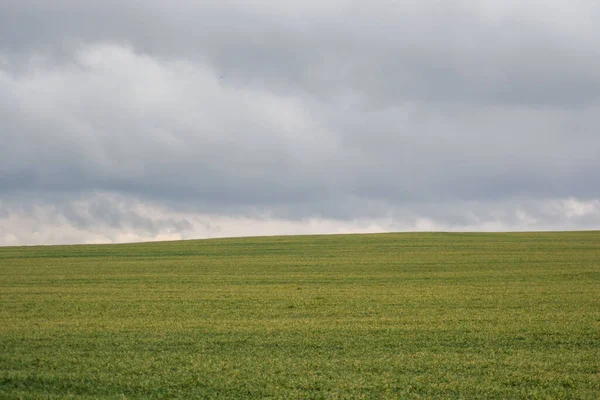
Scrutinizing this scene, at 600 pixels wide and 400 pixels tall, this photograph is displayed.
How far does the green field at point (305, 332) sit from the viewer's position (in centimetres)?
1146

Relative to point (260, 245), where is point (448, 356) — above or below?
below

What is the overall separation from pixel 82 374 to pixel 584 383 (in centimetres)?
917

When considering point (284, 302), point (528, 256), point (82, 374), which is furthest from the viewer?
point (528, 256)

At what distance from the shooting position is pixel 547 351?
14078 mm

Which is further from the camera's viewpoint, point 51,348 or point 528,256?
point 528,256

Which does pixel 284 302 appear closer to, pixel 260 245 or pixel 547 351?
pixel 547 351

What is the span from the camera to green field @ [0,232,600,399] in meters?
11.5

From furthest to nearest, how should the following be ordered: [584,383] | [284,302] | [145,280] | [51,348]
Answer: [145,280] < [284,302] < [51,348] < [584,383]

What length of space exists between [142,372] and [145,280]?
65.0 feet

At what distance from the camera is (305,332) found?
16.4 meters

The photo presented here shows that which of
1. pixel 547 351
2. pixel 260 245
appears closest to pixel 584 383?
pixel 547 351

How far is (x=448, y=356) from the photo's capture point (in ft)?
44.1

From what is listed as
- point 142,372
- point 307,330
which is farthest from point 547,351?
point 142,372

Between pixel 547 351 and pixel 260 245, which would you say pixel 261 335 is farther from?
pixel 260 245
